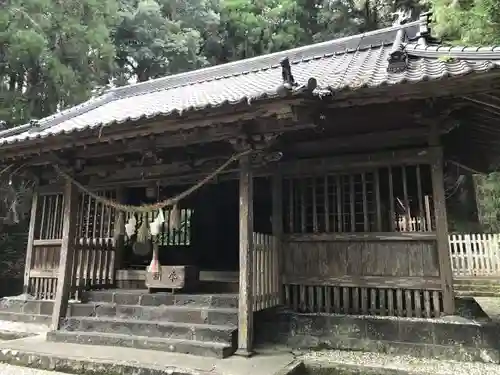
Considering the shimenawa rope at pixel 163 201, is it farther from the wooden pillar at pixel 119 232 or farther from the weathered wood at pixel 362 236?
the weathered wood at pixel 362 236

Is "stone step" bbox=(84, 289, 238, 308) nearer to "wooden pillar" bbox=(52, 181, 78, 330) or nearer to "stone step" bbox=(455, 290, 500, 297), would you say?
"wooden pillar" bbox=(52, 181, 78, 330)

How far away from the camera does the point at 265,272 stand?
19.1 feet

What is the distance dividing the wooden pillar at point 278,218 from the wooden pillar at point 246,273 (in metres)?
0.98

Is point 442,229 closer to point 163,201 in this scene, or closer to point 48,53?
point 163,201

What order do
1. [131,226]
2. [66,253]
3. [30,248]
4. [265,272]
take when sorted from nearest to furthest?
[265,272], [66,253], [131,226], [30,248]

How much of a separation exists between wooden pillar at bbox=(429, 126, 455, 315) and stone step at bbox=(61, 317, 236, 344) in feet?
9.50

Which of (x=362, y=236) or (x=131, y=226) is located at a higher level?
(x=131, y=226)

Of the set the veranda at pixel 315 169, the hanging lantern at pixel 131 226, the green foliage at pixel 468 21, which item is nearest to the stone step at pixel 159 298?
the veranda at pixel 315 169

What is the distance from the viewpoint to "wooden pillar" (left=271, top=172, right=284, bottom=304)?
246 inches

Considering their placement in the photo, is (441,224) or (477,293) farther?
(477,293)

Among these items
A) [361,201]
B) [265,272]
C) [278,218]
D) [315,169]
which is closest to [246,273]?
[265,272]

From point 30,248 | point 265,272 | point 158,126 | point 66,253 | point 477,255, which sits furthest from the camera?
point 477,255

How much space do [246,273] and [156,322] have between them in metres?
1.76

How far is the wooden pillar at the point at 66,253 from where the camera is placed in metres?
6.69
